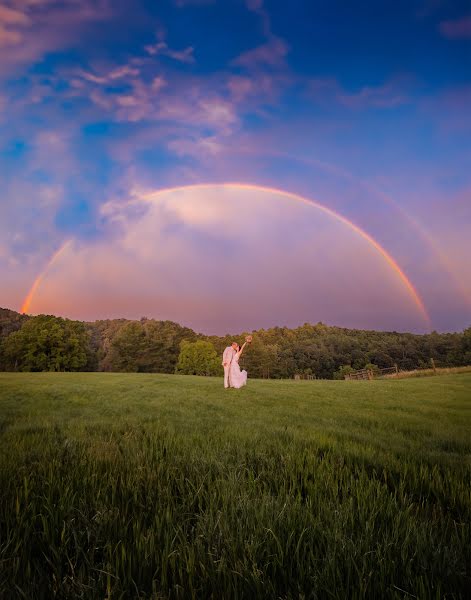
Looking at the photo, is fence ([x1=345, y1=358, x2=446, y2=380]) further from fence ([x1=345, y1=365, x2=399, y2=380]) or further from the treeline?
the treeline

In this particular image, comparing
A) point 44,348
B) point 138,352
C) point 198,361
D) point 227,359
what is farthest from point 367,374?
point 44,348

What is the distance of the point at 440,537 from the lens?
1846mm

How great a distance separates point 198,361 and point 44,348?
132ft

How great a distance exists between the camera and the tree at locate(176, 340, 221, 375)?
94.6 m

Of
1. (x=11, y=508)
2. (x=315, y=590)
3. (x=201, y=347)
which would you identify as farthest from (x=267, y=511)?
(x=201, y=347)

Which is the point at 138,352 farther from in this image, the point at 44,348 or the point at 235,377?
the point at 235,377

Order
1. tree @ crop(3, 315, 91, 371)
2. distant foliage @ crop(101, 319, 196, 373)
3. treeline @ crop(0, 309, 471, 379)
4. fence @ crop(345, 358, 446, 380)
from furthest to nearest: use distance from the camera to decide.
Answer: distant foliage @ crop(101, 319, 196, 373), treeline @ crop(0, 309, 471, 379), tree @ crop(3, 315, 91, 371), fence @ crop(345, 358, 446, 380)

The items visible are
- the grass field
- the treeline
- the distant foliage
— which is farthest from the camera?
the distant foliage

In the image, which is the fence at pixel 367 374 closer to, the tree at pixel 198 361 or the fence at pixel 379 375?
the fence at pixel 379 375

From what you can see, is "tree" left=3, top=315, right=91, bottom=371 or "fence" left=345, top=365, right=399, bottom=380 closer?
"fence" left=345, top=365, right=399, bottom=380

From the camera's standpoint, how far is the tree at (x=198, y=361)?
94.6 meters

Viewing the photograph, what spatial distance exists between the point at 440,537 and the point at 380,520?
1.09ft

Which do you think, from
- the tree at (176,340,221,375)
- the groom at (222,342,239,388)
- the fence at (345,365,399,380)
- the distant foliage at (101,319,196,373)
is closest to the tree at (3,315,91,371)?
the distant foliage at (101,319,196,373)

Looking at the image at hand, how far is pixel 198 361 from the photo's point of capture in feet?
312
